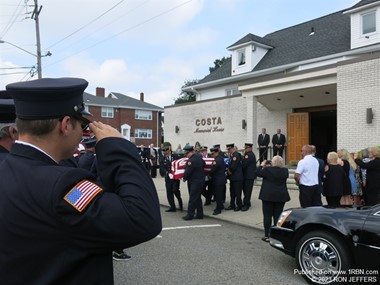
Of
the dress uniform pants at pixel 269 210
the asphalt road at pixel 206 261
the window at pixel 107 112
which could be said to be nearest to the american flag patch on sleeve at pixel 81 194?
the asphalt road at pixel 206 261

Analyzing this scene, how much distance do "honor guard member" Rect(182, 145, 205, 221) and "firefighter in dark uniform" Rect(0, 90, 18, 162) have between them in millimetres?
6649

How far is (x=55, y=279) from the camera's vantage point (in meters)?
1.18

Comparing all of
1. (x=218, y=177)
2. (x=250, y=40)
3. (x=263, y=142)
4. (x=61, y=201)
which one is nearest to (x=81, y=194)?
(x=61, y=201)

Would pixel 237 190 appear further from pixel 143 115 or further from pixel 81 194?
pixel 143 115

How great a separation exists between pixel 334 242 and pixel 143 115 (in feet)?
145

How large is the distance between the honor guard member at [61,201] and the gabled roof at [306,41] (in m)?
18.6

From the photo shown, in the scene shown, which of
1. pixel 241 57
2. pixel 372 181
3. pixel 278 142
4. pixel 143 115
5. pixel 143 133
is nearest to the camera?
pixel 372 181

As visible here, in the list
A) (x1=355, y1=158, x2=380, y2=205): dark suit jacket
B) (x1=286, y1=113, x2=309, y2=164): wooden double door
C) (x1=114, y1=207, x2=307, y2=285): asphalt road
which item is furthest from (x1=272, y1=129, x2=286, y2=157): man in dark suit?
(x1=114, y1=207, x2=307, y2=285): asphalt road

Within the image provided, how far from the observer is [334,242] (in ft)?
14.6

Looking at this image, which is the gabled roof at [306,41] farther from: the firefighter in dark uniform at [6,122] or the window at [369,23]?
the firefighter in dark uniform at [6,122]

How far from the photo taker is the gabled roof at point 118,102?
143ft

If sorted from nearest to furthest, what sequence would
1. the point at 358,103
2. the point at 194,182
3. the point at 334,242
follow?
the point at 334,242
the point at 194,182
the point at 358,103

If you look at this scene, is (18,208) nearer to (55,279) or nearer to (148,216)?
(55,279)

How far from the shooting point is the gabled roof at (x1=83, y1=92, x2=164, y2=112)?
4350cm
